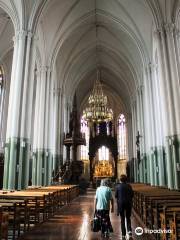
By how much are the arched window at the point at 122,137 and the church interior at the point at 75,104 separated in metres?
3.36

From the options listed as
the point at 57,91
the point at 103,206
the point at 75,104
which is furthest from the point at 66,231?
the point at 57,91

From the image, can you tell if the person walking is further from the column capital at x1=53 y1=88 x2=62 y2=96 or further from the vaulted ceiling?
the column capital at x1=53 y1=88 x2=62 y2=96

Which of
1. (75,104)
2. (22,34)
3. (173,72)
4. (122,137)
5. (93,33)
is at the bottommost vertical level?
(122,137)

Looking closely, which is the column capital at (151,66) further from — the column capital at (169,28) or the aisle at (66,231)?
the aisle at (66,231)

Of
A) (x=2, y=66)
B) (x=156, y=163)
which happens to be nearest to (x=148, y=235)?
(x=156, y=163)

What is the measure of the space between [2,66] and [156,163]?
17.1 metres

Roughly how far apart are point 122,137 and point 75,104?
2028 centimetres

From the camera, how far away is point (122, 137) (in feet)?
137

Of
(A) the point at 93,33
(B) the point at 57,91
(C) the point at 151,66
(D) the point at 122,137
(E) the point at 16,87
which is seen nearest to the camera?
Result: (E) the point at 16,87

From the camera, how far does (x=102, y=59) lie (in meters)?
32.6

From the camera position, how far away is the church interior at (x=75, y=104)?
7613 millimetres

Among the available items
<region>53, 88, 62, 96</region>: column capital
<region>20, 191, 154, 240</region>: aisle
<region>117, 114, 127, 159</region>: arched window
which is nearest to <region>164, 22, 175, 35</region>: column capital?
<region>20, 191, 154, 240</region>: aisle

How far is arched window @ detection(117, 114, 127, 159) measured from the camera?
40969 millimetres

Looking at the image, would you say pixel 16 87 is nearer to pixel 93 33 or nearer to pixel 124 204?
pixel 124 204
